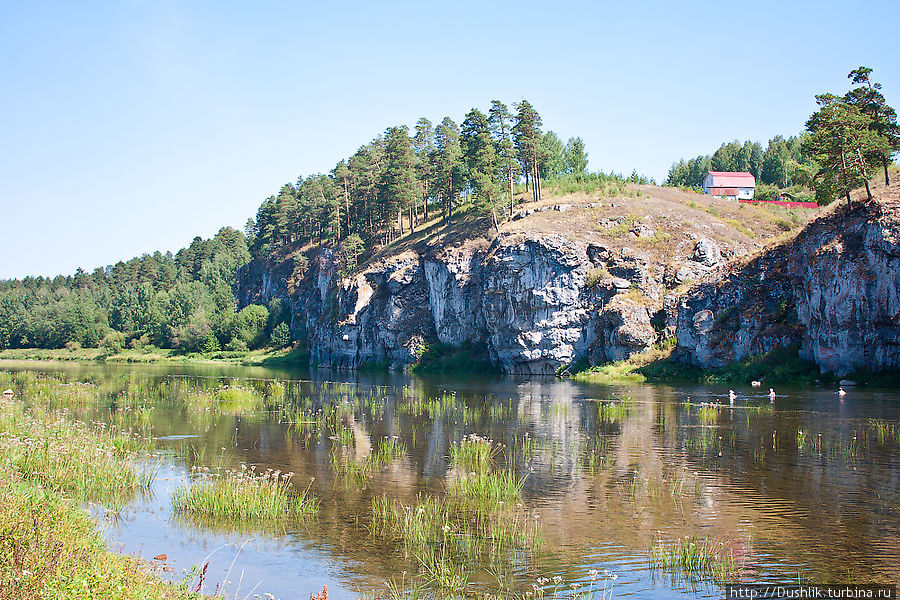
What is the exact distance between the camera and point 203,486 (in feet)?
62.2

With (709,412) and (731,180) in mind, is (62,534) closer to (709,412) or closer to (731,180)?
(709,412)

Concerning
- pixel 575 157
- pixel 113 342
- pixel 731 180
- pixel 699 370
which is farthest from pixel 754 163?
pixel 113 342

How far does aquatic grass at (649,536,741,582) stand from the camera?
43.5 feet

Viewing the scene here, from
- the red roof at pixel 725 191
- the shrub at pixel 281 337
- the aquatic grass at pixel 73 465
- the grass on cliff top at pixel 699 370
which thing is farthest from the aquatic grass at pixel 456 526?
the shrub at pixel 281 337

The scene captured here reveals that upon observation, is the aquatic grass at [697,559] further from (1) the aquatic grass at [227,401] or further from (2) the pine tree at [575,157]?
(2) the pine tree at [575,157]

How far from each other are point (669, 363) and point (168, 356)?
101m

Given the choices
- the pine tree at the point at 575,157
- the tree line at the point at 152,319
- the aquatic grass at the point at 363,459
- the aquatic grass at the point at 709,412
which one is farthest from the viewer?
the pine tree at the point at 575,157

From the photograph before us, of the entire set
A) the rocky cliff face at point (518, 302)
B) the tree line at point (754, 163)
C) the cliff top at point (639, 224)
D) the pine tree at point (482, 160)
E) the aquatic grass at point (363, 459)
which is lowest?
the aquatic grass at point (363, 459)

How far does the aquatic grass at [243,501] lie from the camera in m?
17.5

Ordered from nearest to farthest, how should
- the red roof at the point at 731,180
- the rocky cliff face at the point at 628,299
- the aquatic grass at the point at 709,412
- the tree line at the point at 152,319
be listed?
the aquatic grass at the point at 709,412 < the rocky cliff face at the point at 628,299 < the red roof at the point at 731,180 < the tree line at the point at 152,319

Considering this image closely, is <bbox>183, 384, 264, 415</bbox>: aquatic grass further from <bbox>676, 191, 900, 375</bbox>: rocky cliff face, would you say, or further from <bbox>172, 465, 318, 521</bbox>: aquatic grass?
<bbox>676, 191, 900, 375</bbox>: rocky cliff face

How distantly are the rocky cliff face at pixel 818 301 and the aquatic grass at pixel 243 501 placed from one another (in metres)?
41.6

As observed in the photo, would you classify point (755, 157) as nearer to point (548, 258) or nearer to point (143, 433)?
point (548, 258)

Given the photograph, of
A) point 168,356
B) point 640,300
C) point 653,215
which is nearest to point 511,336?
point 640,300
